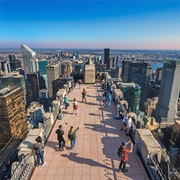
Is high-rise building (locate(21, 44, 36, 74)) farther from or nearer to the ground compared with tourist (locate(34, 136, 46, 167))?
nearer to the ground

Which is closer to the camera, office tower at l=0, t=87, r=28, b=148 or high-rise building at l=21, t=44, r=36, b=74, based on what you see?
office tower at l=0, t=87, r=28, b=148

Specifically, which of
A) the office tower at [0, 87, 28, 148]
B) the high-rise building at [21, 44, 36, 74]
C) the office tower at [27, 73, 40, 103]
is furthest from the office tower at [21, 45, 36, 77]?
the office tower at [0, 87, 28, 148]

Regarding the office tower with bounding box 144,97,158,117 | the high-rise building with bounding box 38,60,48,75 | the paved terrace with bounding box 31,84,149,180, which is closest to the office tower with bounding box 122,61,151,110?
the office tower with bounding box 144,97,158,117

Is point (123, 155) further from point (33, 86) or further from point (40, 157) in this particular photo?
point (33, 86)

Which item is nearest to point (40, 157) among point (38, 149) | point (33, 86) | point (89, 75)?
point (38, 149)

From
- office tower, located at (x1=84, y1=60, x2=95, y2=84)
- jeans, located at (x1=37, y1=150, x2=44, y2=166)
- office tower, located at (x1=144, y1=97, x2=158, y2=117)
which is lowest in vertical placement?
office tower, located at (x1=144, y1=97, x2=158, y2=117)

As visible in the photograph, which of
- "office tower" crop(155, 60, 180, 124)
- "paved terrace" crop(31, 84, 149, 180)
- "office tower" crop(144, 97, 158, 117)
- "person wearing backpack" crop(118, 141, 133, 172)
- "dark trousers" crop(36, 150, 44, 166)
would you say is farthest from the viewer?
"office tower" crop(144, 97, 158, 117)

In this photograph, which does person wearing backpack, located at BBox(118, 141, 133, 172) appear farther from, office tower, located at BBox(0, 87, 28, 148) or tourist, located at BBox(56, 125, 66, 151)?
office tower, located at BBox(0, 87, 28, 148)

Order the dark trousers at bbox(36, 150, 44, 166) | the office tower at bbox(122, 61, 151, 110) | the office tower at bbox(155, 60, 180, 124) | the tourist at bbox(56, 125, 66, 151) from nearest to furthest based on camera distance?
the dark trousers at bbox(36, 150, 44, 166) → the tourist at bbox(56, 125, 66, 151) → the office tower at bbox(155, 60, 180, 124) → the office tower at bbox(122, 61, 151, 110)

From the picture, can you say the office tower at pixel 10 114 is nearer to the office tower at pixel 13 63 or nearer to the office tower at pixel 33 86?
the office tower at pixel 33 86
